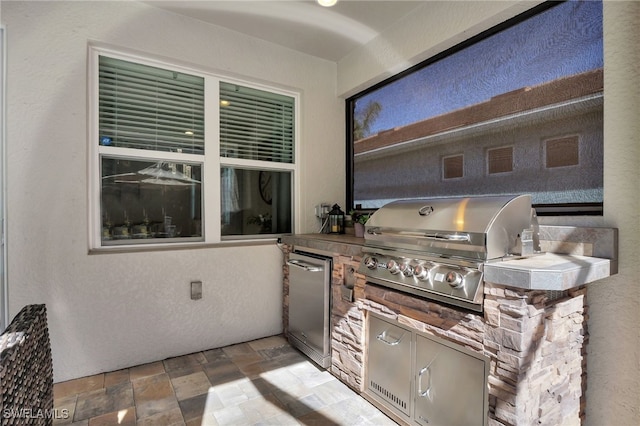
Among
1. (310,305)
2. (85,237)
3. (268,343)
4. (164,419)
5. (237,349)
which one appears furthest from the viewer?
A: (268,343)

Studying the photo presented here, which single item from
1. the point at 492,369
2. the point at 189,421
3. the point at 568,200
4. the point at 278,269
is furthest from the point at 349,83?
the point at 189,421

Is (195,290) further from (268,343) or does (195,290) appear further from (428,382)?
(428,382)

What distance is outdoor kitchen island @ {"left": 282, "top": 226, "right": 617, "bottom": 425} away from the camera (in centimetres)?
137

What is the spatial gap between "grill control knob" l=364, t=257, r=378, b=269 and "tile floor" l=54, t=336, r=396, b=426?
0.95 meters

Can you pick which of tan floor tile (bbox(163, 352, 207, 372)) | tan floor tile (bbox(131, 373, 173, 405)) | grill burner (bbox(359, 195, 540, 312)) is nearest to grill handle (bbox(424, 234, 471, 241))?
grill burner (bbox(359, 195, 540, 312))

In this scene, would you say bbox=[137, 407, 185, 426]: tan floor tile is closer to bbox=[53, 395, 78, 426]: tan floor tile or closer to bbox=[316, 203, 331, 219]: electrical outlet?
bbox=[53, 395, 78, 426]: tan floor tile

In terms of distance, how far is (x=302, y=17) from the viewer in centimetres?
286

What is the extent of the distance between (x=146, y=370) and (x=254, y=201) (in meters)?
1.77

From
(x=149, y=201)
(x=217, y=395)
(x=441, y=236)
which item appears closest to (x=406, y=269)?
(x=441, y=236)

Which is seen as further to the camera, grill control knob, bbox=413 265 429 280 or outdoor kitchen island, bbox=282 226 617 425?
grill control knob, bbox=413 265 429 280

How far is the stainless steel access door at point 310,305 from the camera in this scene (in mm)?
2572

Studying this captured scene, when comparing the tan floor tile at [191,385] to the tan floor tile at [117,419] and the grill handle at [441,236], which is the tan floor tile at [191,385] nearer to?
the tan floor tile at [117,419]

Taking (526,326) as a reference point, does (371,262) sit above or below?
above

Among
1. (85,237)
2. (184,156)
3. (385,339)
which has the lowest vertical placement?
(385,339)
